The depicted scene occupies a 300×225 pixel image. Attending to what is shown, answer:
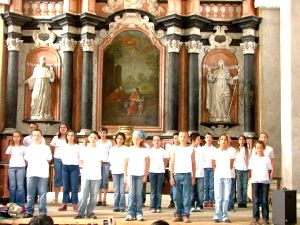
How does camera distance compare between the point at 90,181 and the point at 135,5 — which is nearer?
the point at 90,181

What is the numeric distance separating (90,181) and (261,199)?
9.17 feet

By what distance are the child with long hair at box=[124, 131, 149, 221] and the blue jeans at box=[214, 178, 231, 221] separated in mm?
1210

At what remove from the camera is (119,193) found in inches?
383

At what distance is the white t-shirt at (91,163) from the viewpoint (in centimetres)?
888

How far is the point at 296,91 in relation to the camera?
11406mm

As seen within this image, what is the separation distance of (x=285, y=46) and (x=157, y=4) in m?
4.86

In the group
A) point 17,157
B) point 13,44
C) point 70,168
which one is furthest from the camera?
point 13,44

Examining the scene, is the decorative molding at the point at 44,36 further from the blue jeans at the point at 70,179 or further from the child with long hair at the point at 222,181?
the child with long hair at the point at 222,181

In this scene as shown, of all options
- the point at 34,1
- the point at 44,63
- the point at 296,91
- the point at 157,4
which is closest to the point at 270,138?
the point at 296,91

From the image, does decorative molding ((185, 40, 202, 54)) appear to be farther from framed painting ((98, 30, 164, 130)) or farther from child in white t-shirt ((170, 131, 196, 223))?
child in white t-shirt ((170, 131, 196, 223))

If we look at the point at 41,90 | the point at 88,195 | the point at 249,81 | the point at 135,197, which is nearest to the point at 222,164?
the point at 135,197

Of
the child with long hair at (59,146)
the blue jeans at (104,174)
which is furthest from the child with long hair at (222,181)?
the child with long hair at (59,146)

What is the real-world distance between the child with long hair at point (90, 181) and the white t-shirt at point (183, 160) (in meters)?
1.28

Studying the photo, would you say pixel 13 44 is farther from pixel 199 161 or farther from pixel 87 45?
pixel 199 161
